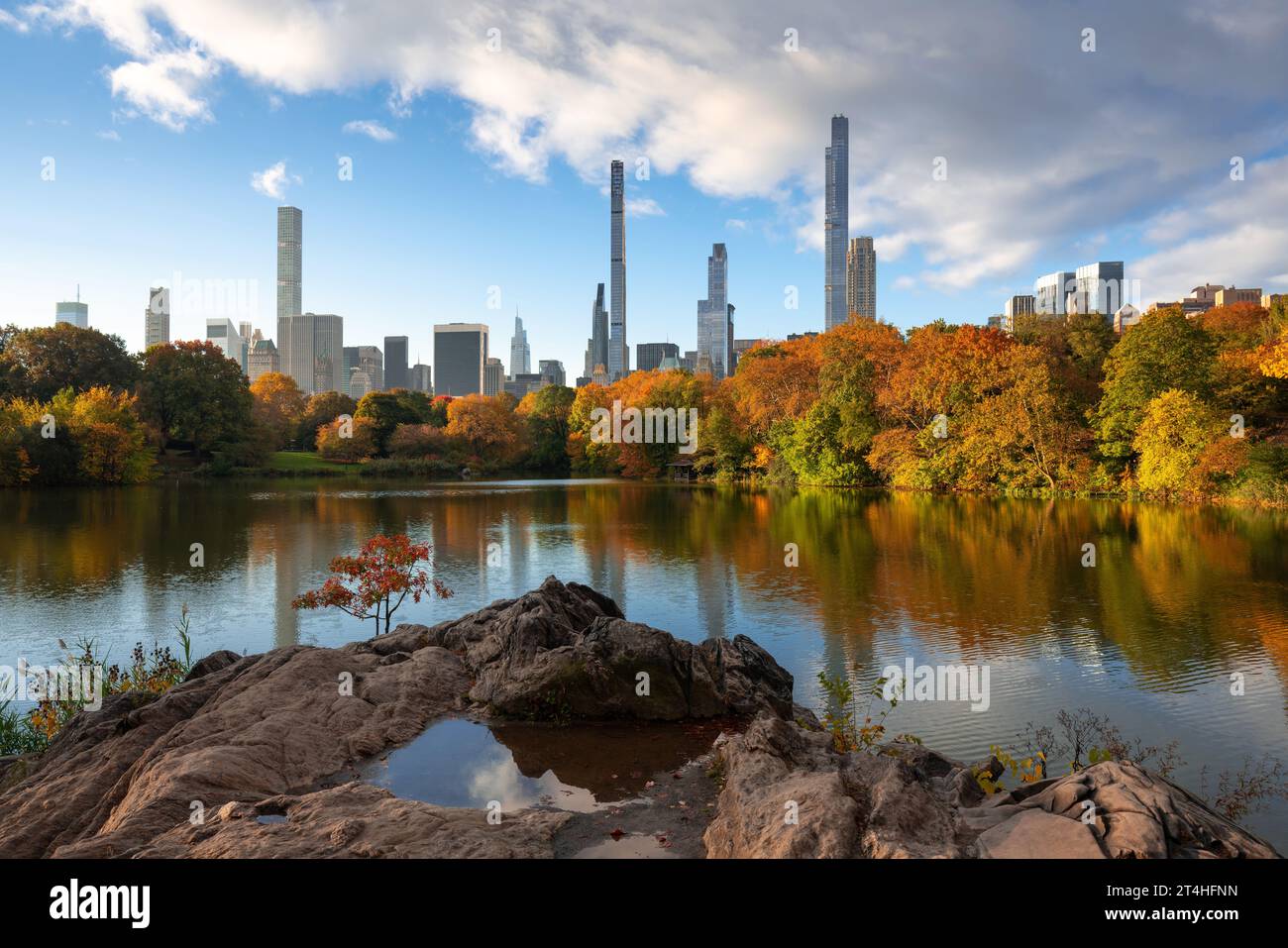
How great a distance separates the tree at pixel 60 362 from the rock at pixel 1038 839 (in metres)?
81.3

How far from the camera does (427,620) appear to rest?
1720 centimetres

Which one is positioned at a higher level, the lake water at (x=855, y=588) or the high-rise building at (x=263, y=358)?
the high-rise building at (x=263, y=358)

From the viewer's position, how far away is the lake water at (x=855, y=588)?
38.5ft

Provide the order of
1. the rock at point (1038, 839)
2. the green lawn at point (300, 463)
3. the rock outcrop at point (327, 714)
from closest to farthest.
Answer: the rock at point (1038, 839) < the rock outcrop at point (327, 714) < the green lawn at point (300, 463)

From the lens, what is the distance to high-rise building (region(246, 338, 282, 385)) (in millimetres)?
171500

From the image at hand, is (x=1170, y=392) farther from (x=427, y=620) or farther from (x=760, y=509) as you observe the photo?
(x=427, y=620)

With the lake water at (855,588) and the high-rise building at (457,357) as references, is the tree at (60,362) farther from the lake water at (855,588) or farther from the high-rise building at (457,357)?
the high-rise building at (457,357)

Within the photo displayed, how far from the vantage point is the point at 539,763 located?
852 centimetres

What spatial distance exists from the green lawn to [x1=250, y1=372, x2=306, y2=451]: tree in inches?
105

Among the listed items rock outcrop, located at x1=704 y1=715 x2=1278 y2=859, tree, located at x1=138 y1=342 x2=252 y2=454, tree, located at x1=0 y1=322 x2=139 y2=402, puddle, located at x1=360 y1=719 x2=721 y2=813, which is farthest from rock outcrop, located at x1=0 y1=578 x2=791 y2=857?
tree, located at x1=0 y1=322 x2=139 y2=402

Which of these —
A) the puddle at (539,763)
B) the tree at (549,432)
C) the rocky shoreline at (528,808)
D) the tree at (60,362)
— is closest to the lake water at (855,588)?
the puddle at (539,763)
